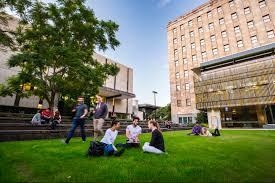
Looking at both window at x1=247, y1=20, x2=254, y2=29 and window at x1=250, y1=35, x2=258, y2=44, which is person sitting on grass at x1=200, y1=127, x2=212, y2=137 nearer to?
window at x1=250, y1=35, x2=258, y2=44

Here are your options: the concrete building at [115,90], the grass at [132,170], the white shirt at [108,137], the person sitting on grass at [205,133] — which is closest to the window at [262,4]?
the concrete building at [115,90]

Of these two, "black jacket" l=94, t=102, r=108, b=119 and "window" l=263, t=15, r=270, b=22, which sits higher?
"window" l=263, t=15, r=270, b=22

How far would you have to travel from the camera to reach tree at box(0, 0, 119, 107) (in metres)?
15.6

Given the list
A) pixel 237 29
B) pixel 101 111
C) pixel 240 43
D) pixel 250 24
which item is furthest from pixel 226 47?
pixel 101 111

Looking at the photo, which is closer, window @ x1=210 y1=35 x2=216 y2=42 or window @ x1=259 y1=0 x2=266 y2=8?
window @ x1=259 y1=0 x2=266 y2=8

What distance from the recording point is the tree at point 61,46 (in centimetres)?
1555

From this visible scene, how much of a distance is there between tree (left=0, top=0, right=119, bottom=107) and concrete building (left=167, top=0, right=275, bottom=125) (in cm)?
2327

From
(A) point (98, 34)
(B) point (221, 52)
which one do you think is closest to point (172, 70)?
(B) point (221, 52)

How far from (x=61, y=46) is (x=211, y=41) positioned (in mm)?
31688

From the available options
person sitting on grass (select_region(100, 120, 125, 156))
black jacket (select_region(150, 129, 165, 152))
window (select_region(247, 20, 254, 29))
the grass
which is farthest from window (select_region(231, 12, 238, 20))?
person sitting on grass (select_region(100, 120, 125, 156))

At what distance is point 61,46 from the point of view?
54.0ft

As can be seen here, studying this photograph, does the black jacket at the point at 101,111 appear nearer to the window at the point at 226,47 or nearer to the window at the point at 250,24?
the window at the point at 226,47

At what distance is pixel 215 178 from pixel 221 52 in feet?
121

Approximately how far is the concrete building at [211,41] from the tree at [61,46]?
76.3ft
